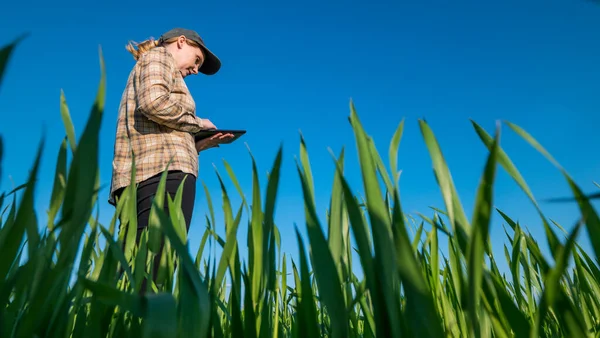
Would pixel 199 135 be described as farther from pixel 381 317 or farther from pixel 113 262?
pixel 381 317

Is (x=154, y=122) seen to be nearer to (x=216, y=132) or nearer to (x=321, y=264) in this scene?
(x=216, y=132)

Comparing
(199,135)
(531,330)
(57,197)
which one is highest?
(199,135)

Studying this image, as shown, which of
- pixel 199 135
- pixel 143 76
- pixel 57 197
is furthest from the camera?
pixel 199 135

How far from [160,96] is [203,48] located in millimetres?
700

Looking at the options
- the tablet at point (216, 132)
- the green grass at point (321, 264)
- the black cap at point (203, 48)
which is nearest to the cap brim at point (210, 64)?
the black cap at point (203, 48)

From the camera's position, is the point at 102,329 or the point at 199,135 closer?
the point at 102,329

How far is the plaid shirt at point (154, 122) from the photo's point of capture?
175 centimetres

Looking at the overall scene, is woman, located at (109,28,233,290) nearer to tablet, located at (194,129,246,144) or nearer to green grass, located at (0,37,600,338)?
tablet, located at (194,129,246,144)

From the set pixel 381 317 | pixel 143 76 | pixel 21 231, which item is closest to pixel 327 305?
pixel 381 317

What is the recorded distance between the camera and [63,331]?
1.13ft

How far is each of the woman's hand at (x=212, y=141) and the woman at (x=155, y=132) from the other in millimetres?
127

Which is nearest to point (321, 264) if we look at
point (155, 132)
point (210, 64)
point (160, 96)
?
point (160, 96)

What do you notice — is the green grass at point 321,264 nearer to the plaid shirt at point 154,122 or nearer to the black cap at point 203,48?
the plaid shirt at point 154,122

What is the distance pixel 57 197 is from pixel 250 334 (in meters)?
0.18
